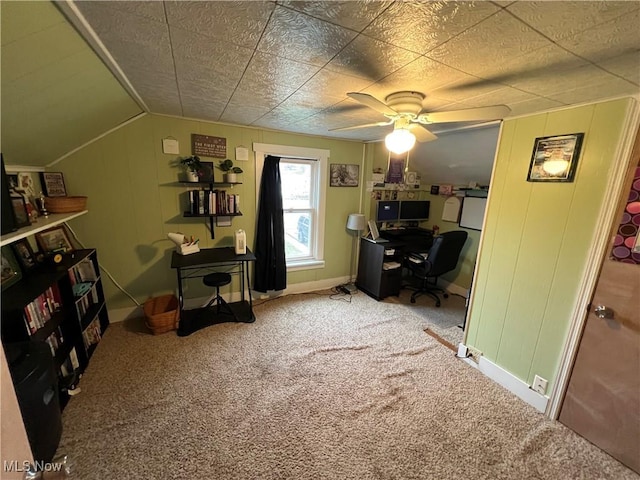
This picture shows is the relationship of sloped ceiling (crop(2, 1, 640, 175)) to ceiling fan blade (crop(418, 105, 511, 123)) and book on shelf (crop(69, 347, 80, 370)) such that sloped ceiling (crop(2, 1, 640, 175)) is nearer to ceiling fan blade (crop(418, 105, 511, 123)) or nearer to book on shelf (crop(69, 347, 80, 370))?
ceiling fan blade (crop(418, 105, 511, 123))

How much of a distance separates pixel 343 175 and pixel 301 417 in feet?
9.26

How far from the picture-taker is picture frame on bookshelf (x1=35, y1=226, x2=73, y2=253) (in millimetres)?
2060

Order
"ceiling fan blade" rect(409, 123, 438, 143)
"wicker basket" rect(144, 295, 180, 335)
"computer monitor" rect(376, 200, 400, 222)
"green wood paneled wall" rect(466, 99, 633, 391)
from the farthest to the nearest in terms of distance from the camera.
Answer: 1. "computer monitor" rect(376, 200, 400, 222)
2. "wicker basket" rect(144, 295, 180, 335)
3. "ceiling fan blade" rect(409, 123, 438, 143)
4. "green wood paneled wall" rect(466, 99, 633, 391)

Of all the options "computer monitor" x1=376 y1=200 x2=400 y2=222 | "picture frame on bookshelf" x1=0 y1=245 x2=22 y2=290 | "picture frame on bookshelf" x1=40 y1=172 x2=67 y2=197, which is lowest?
"picture frame on bookshelf" x1=0 y1=245 x2=22 y2=290

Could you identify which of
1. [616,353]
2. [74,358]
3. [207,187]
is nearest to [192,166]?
[207,187]

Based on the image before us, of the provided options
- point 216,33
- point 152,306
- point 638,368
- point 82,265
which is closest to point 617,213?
point 638,368

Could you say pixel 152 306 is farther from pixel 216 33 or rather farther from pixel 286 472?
pixel 216 33

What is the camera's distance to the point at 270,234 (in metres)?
3.22

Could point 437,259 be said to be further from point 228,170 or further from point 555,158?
point 228,170

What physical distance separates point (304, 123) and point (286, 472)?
9.01ft

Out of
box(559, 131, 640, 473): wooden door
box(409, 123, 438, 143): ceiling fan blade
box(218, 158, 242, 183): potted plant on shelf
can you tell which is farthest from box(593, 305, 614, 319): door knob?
box(218, 158, 242, 183): potted plant on shelf

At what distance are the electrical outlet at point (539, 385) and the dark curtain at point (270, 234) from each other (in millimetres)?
2593

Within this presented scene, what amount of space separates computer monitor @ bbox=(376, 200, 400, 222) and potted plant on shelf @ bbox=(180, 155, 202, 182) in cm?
248

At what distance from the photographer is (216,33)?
1045 millimetres
